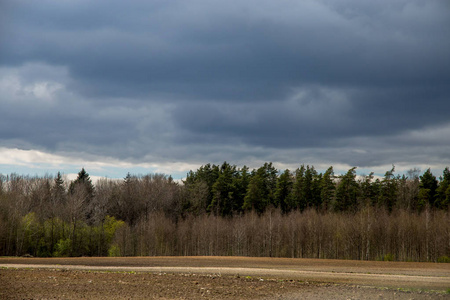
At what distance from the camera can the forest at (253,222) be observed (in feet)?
221

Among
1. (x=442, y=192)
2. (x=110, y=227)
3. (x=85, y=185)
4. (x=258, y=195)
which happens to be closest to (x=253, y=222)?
(x=258, y=195)

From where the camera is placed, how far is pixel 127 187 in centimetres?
12569

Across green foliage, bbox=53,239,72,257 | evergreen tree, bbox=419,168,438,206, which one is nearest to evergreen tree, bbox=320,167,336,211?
evergreen tree, bbox=419,168,438,206

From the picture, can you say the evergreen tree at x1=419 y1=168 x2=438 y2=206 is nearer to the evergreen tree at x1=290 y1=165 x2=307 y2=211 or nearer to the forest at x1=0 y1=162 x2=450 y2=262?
the forest at x1=0 y1=162 x2=450 y2=262

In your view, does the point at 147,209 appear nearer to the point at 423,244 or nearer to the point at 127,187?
the point at 127,187

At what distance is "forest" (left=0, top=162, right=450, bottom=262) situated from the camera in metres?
67.4

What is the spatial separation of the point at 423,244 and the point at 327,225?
48.7 feet

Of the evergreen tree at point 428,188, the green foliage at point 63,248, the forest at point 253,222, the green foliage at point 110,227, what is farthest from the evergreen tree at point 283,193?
the green foliage at point 63,248

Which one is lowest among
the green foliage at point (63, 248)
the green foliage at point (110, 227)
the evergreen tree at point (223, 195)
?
the green foliage at point (63, 248)

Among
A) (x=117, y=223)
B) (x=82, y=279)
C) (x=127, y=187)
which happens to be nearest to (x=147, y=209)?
(x=127, y=187)

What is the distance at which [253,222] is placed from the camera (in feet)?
263

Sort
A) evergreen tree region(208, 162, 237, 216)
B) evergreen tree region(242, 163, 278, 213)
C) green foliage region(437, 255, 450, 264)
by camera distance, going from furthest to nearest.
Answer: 1. evergreen tree region(208, 162, 237, 216)
2. evergreen tree region(242, 163, 278, 213)
3. green foliage region(437, 255, 450, 264)

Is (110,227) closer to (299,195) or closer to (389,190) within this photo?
(299,195)

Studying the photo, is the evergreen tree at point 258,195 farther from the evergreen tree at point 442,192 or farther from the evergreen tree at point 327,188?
the evergreen tree at point 442,192
